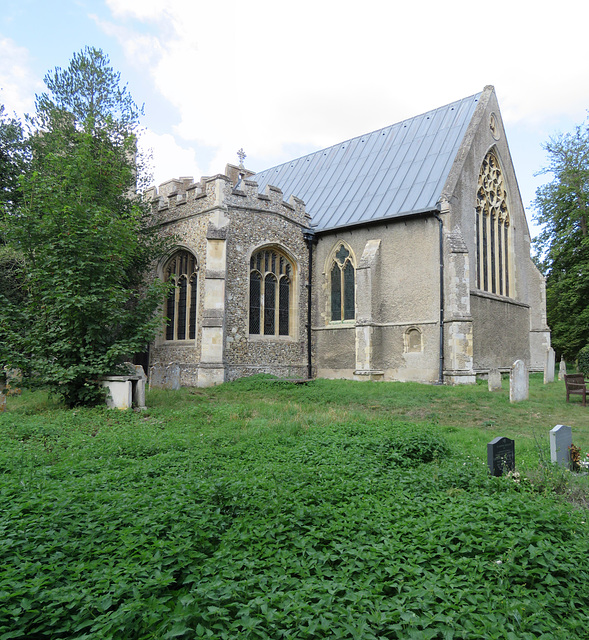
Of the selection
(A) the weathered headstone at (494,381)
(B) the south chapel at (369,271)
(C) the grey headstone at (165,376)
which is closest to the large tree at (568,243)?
(B) the south chapel at (369,271)

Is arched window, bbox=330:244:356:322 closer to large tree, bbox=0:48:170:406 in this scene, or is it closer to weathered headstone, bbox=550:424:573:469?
large tree, bbox=0:48:170:406

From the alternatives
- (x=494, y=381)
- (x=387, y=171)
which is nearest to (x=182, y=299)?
(x=387, y=171)

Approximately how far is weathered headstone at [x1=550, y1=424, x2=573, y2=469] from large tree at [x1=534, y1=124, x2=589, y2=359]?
73.5ft

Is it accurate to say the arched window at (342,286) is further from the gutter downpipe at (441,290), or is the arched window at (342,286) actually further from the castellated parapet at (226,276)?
the gutter downpipe at (441,290)

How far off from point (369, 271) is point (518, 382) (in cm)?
649

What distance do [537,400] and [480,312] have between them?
517 cm

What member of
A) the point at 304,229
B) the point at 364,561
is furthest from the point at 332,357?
the point at 364,561

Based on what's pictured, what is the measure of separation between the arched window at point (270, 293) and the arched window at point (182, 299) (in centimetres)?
227

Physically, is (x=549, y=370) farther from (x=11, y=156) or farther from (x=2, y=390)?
(x=11, y=156)

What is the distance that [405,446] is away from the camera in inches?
237

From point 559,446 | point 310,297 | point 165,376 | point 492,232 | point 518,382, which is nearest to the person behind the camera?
point 559,446

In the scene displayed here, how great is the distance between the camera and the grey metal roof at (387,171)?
1705 cm

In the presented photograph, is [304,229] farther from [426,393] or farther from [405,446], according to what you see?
[405,446]

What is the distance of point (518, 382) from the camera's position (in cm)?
1181
